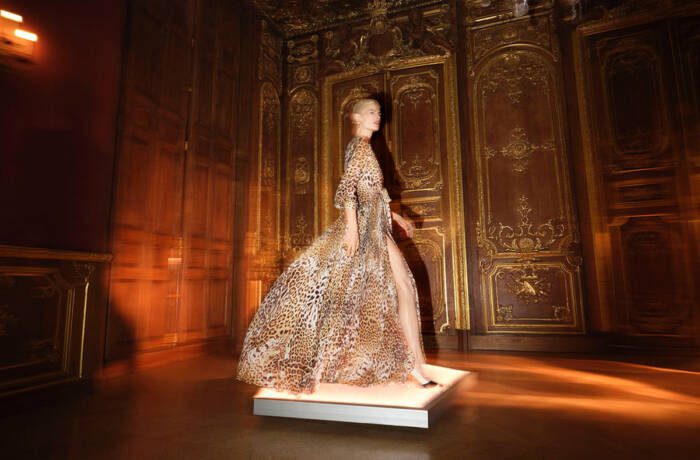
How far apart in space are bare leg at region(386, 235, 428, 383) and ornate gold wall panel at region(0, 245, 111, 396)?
184 cm

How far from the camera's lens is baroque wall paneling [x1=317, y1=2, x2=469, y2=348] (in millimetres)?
4664

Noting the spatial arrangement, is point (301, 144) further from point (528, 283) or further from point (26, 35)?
point (26, 35)

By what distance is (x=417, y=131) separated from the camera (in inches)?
196

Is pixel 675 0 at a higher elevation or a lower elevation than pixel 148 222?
higher

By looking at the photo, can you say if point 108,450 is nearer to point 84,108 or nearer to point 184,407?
point 184,407

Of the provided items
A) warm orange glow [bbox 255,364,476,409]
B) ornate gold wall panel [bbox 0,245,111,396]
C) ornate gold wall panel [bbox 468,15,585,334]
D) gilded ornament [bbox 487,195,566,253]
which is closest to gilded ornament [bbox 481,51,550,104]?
ornate gold wall panel [bbox 468,15,585,334]

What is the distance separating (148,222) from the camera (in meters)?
3.48

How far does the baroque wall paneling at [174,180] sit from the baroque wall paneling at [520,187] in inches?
107

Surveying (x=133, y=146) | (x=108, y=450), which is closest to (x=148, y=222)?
(x=133, y=146)

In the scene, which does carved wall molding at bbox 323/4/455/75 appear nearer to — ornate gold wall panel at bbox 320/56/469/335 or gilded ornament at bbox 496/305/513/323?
ornate gold wall panel at bbox 320/56/469/335

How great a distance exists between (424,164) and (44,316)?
151 inches

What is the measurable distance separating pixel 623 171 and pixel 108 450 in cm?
469

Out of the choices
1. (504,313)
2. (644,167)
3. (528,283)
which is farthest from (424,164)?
(644,167)

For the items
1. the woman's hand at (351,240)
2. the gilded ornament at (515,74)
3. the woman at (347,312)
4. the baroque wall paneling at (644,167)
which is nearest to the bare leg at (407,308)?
the woman at (347,312)
